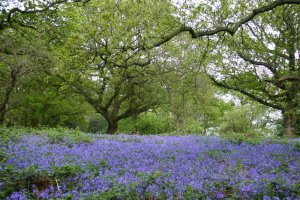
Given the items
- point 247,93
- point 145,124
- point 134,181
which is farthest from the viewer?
point 145,124

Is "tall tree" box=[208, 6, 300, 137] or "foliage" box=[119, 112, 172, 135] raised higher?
"tall tree" box=[208, 6, 300, 137]

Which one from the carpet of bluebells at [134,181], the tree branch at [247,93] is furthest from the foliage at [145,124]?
the carpet of bluebells at [134,181]

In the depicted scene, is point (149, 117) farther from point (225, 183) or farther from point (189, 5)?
point (225, 183)

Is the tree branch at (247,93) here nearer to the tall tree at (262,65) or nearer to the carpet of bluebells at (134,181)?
the tall tree at (262,65)

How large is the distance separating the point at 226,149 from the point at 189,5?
6.25 metres

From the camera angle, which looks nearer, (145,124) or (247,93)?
(247,93)

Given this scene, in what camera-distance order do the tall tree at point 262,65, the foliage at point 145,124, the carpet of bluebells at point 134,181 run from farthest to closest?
1. the foliage at point 145,124
2. the tall tree at point 262,65
3. the carpet of bluebells at point 134,181

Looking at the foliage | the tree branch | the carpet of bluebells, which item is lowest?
the carpet of bluebells

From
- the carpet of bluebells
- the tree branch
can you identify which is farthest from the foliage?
the carpet of bluebells

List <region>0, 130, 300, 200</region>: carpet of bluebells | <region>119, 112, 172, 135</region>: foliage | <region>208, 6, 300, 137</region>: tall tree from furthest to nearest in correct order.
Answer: <region>119, 112, 172, 135</region>: foliage
<region>208, 6, 300, 137</region>: tall tree
<region>0, 130, 300, 200</region>: carpet of bluebells

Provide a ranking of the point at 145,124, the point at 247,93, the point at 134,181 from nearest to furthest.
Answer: the point at 134,181
the point at 247,93
the point at 145,124

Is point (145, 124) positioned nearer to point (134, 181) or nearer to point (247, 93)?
point (247, 93)

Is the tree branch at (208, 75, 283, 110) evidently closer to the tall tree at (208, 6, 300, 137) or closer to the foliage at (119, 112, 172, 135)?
the tall tree at (208, 6, 300, 137)

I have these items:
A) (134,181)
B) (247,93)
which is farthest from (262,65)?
(134,181)
